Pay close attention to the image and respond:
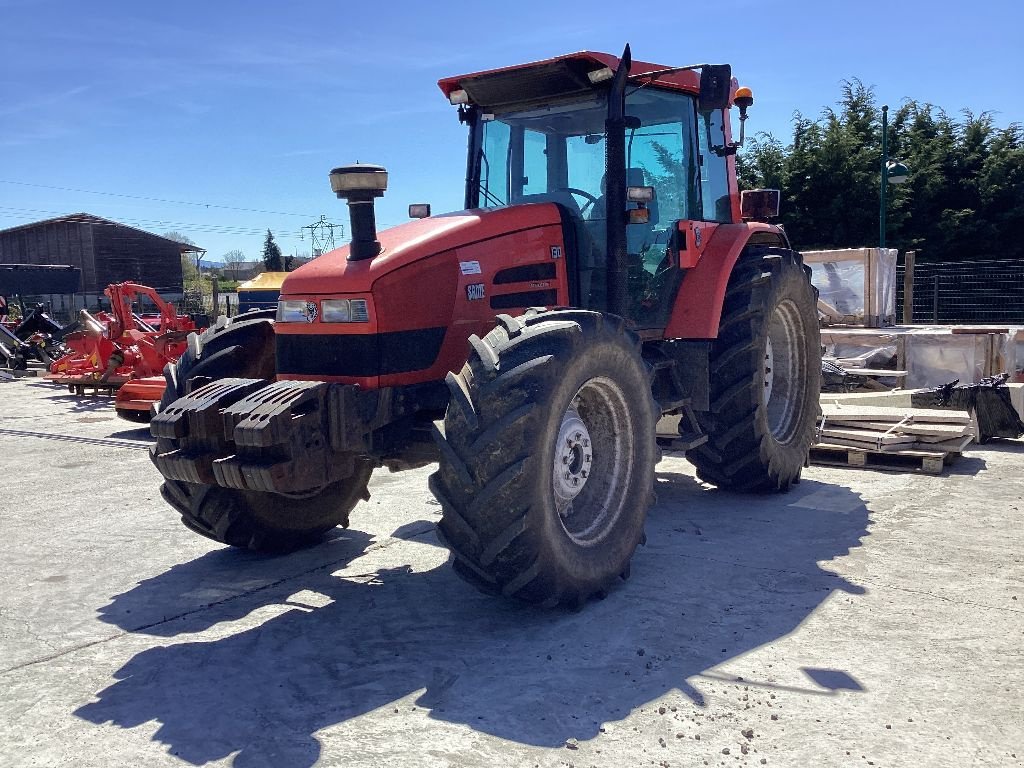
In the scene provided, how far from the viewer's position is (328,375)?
456cm

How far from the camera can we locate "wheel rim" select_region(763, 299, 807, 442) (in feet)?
22.9

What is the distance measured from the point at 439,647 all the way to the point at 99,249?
45.4 m

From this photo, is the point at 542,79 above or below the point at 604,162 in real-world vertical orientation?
above

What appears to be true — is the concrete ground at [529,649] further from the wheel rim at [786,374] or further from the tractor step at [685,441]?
the wheel rim at [786,374]

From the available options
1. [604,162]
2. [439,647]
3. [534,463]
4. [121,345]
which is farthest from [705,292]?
[121,345]

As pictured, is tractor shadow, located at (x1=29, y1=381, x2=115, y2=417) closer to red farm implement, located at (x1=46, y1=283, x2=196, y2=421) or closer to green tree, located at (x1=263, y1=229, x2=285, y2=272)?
red farm implement, located at (x1=46, y1=283, x2=196, y2=421)

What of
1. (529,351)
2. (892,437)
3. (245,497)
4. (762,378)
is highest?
(529,351)

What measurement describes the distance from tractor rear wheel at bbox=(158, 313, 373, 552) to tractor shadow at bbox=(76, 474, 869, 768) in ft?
0.74

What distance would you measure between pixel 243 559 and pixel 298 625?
1252mm

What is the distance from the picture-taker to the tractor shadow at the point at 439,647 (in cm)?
330

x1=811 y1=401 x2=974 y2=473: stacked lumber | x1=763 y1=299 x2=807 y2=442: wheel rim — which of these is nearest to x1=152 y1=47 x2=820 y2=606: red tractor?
x1=763 y1=299 x2=807 y2=442: wheel rim

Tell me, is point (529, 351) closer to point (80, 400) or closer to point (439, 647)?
point (439, 647)

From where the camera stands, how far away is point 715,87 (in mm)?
4863

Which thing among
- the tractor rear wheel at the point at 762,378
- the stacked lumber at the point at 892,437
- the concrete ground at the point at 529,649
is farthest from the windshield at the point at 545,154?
the stacked lumber at the point at 892,437
